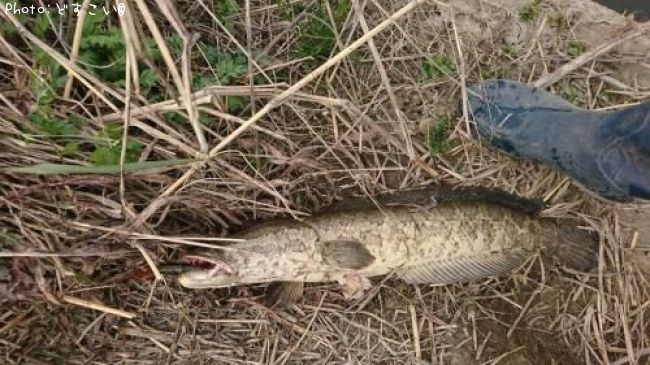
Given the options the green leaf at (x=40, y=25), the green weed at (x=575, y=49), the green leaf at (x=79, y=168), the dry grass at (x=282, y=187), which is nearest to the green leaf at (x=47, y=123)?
the dry grass at (x=282, y=187)

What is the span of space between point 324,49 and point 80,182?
1175mm

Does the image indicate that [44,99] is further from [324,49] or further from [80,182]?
[324,49]

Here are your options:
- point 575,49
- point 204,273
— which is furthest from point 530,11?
point 204,273

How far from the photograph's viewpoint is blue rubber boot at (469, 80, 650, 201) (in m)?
2.75

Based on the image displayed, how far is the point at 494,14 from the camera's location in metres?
3.34

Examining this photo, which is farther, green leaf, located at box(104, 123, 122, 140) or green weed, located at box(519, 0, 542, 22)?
green weed, located at box(519, 0, 542, 22)

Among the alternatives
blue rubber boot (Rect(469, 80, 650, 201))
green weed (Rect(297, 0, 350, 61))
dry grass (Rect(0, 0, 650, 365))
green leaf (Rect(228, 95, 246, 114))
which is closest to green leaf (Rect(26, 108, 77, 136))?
dry grass (Rect(0, 0, 650, 365))

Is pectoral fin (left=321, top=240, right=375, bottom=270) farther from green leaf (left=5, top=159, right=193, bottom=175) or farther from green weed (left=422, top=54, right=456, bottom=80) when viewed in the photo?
green weed (left=422, top=54, right=456, bottom=80)

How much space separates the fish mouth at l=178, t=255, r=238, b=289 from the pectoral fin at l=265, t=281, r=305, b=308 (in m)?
0.24

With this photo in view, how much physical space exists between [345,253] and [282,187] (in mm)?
386

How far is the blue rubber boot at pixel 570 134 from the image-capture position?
275cm

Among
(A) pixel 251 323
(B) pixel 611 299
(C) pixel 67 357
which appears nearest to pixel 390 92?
(A) pixel 251 323

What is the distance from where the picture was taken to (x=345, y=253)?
113 inches

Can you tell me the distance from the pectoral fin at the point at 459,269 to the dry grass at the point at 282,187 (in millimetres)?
152
